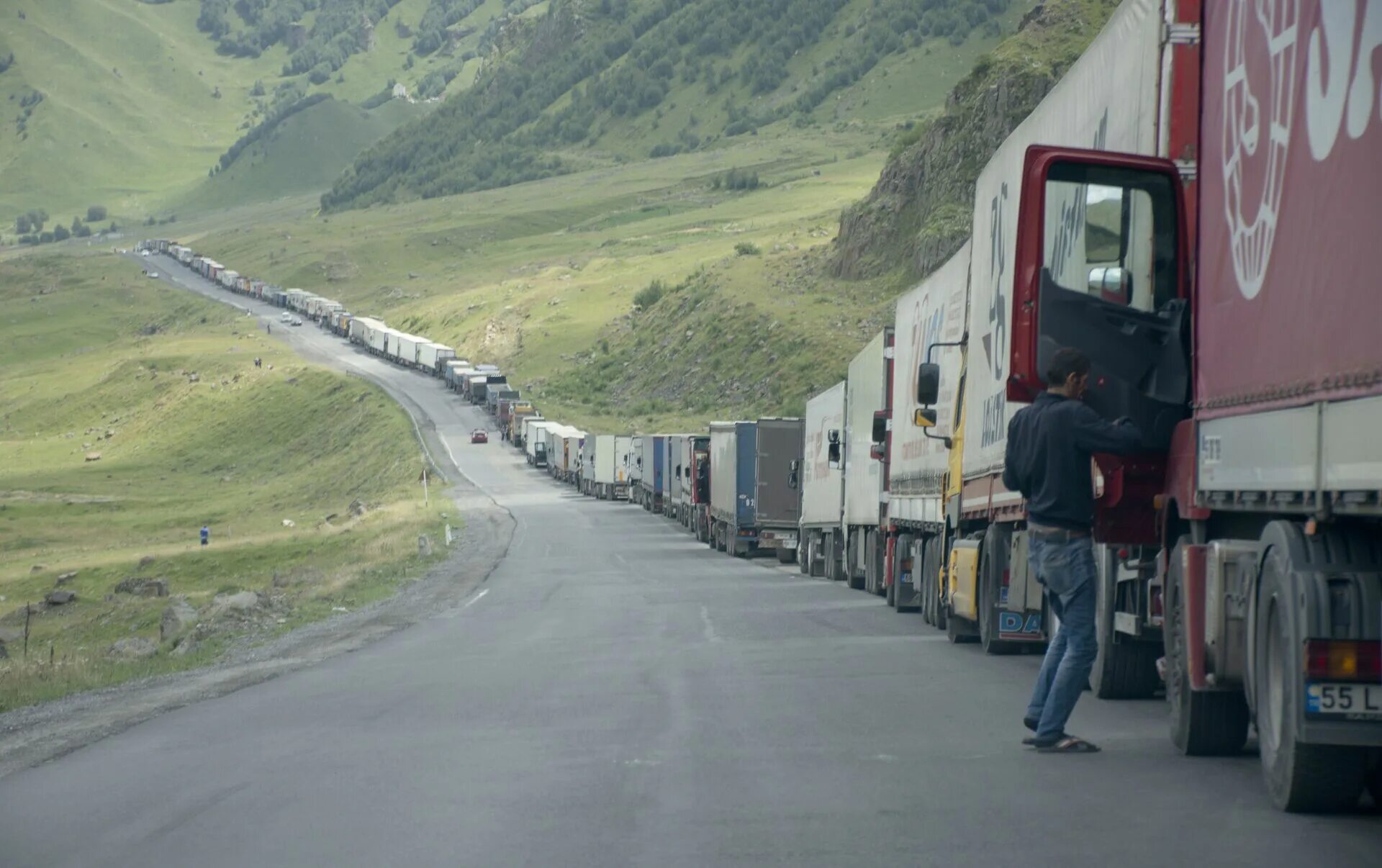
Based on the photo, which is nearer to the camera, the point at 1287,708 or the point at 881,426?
the point at 1287,708

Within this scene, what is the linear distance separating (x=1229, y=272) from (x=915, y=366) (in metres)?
13.1

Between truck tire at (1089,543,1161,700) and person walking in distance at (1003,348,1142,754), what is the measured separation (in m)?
2.11

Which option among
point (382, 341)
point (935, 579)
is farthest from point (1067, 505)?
point (382, 341)

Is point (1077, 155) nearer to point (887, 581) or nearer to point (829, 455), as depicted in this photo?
point (887, 581)

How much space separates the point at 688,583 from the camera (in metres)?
30.6

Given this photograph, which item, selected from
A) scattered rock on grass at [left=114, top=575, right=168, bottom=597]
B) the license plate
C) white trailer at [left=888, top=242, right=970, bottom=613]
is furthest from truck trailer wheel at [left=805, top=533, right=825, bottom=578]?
the license plate

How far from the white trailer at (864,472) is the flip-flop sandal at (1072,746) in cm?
1499

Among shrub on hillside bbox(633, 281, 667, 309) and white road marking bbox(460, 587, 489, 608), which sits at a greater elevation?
shrub on hillside bbox(633, 281, 667, 309)

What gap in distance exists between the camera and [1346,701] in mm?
7309

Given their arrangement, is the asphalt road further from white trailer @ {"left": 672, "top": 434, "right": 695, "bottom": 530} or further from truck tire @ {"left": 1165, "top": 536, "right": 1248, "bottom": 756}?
white trailer @ {"left": 672, "top": 434, "right": 695, "bottom": 530}

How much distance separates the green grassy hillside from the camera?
33719 millimetres

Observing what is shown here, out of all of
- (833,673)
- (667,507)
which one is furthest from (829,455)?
(667,507)

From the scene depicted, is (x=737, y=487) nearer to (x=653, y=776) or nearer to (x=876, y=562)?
(x=876, y=562)

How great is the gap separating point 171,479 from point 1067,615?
93.2 m
